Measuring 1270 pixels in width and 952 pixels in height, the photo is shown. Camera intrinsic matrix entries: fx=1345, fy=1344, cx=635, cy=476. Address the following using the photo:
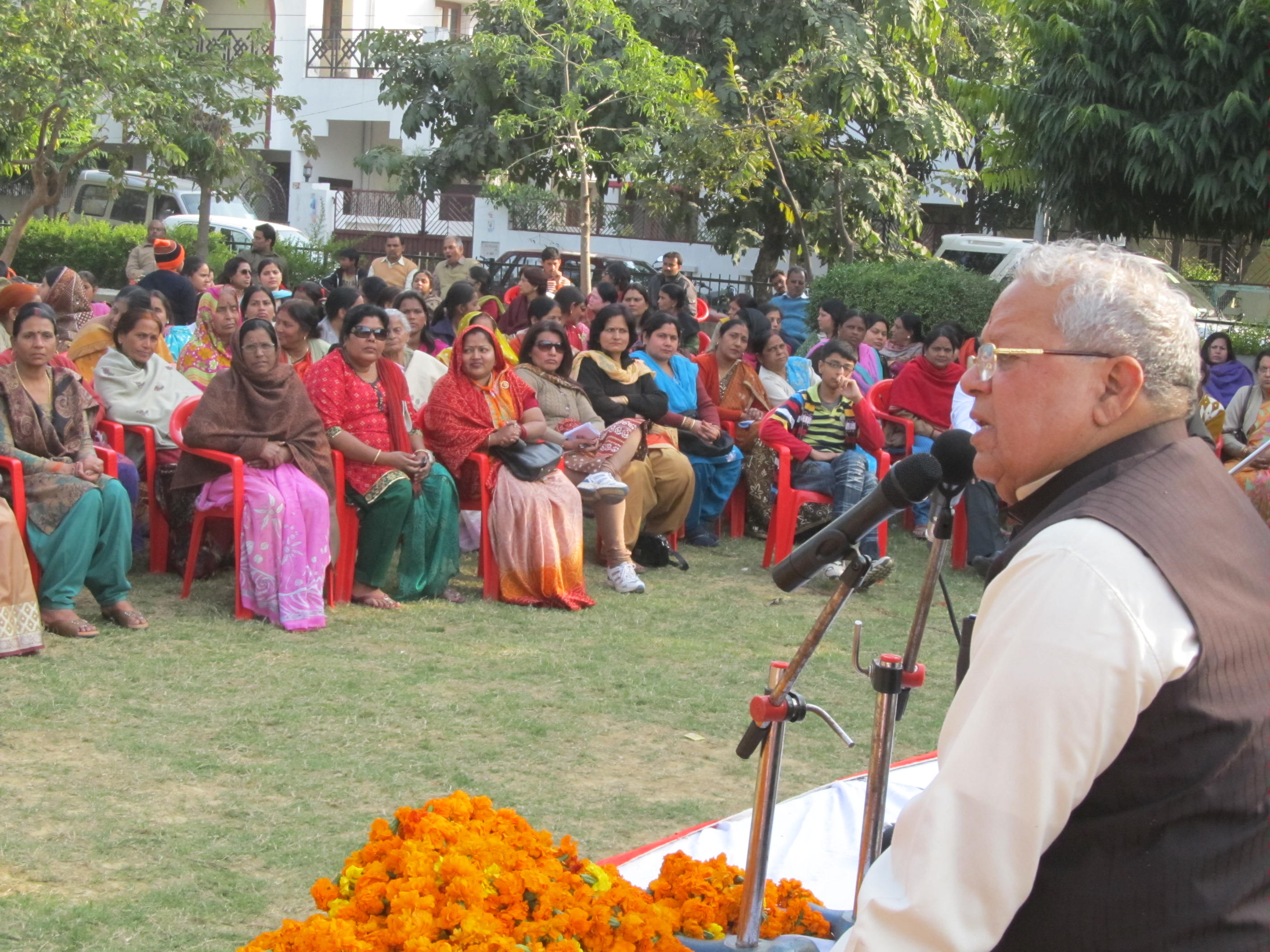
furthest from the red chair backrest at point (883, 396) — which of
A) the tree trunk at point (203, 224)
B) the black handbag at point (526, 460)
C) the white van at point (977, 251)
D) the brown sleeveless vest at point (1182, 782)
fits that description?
the white van at point (977, 251)

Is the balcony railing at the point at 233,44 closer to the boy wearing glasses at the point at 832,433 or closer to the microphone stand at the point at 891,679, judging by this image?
the boy wearing glasses at the point at 832,433

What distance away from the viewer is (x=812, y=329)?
520 inches

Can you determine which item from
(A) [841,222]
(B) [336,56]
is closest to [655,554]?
(A) [841,222]

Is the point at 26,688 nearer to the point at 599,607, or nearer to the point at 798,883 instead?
the point at 599,607

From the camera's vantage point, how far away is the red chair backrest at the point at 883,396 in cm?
891

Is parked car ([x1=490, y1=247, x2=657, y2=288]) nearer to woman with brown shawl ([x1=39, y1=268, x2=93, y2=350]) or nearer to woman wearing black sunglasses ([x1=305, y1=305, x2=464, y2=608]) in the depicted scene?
woman with brown shawl ([x1=39, y1=268, x2=93, y2=350])

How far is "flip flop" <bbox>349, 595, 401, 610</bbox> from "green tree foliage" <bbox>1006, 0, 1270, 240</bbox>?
613 cm

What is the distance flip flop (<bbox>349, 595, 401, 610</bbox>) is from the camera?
6438 millimetres

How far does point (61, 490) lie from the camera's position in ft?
18.3

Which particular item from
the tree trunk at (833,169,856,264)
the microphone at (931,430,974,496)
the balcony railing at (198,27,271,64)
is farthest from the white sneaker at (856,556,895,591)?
the balcony railing at (198,27,271,64)

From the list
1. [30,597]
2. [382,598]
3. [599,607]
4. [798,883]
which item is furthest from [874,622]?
[798,883]

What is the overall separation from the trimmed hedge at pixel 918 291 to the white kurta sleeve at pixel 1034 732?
1109 centimetres

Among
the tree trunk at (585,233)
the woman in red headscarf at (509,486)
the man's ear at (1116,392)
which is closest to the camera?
the man's ear at (1116,392)

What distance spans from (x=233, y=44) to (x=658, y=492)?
71.1 ft
